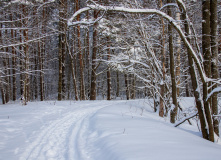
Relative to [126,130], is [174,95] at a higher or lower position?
higher

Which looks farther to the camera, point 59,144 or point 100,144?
point 59,144

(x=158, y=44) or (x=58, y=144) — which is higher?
(x=158, y=44)

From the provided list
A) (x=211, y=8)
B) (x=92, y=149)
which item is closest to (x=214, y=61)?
(x=211, y=8)

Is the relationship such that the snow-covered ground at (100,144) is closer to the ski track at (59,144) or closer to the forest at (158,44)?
the ski track at (59,144)

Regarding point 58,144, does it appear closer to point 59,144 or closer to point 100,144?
point 59,144

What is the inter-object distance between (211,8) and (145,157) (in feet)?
16.2

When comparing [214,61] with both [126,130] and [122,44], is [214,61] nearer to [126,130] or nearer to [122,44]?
[126,130]

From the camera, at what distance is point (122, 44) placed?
329 inches

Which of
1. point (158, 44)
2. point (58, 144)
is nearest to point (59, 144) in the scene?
point (58, 144)

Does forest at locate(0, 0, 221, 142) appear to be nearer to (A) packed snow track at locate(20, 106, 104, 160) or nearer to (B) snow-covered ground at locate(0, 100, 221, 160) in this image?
(B) snow-covered ground at locate(0, 100, 221, 160)

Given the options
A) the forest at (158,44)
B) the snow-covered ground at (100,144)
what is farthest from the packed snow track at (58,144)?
the forest at (158,44)

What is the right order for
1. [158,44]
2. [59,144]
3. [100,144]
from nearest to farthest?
[100,144] → [59,144] → [158,44]

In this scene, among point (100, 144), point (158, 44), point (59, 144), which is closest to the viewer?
point (100, 144)

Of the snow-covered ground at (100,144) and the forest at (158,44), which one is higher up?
the forest at (158,44)
